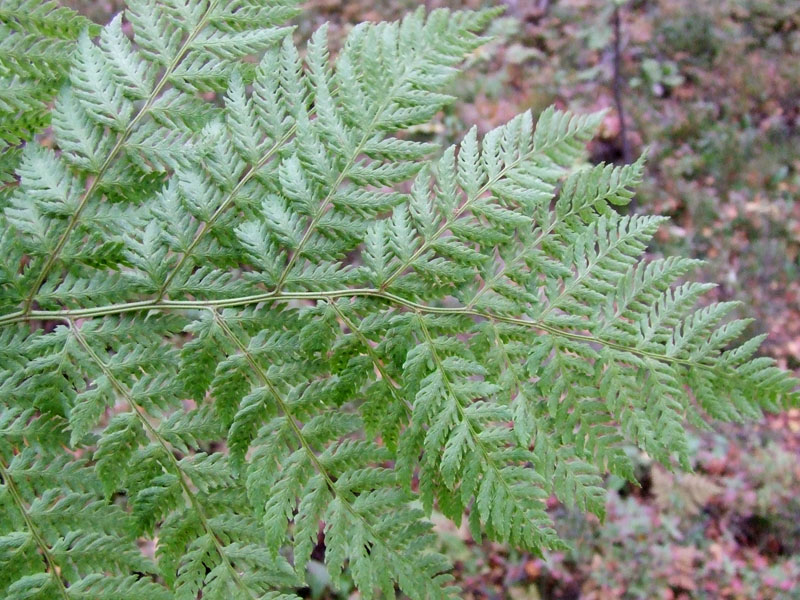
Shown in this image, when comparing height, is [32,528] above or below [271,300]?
below

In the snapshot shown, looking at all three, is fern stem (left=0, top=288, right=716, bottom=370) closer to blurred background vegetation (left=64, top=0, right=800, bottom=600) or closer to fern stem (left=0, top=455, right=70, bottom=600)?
fern stem (left=0, top=455, right=70, bottom=600)

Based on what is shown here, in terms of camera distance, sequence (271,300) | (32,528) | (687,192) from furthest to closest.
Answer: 1. (687,192)
2. (271,300)
3. (32,528)

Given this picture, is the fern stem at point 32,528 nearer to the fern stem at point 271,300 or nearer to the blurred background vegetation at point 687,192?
the fern stem at point 271,300

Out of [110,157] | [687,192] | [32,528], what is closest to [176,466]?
[32,528]

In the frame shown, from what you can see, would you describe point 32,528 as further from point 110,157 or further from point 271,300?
point 110,157

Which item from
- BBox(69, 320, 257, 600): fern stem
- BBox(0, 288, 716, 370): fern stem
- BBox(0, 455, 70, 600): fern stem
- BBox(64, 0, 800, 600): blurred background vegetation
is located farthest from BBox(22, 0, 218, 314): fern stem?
BBox(64, 0, 800, 600): blurred background vegetation

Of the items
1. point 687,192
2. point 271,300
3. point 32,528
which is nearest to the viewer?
point 32,528

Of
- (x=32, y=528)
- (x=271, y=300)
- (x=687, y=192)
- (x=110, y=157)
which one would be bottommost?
(x=687, y=192)
